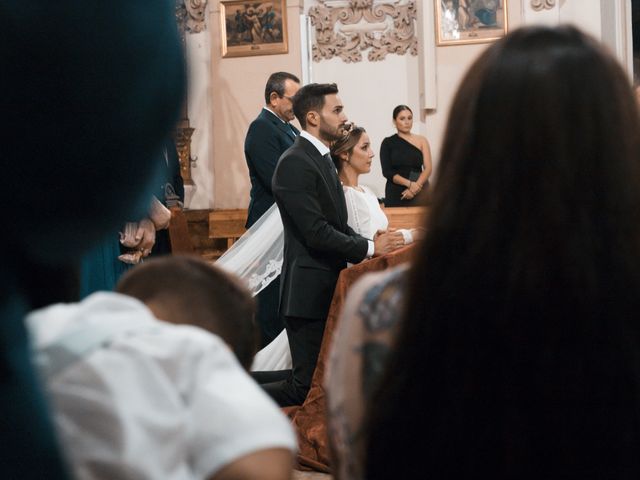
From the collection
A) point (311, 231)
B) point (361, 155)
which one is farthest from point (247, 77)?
point (311, 231)

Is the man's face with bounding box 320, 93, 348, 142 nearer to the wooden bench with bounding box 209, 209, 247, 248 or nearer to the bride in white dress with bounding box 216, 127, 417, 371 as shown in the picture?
the bride in white dress with bounding box 216, 127, 417, 371

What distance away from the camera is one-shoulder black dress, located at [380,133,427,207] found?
11641 millimetres

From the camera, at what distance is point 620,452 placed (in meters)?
1.19

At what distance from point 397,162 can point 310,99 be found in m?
6.32

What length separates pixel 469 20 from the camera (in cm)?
1308

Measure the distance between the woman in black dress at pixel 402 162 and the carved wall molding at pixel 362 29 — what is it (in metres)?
2.44

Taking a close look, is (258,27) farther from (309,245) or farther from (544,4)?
(309,245)

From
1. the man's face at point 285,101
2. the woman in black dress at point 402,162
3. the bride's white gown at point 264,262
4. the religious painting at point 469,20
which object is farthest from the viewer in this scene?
the religious painting at point 469,20

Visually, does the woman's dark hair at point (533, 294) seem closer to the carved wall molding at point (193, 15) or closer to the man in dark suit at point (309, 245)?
the man in dark suit at point (309, 245)

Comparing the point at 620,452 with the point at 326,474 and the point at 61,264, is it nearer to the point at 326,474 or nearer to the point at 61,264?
the point at 61,264

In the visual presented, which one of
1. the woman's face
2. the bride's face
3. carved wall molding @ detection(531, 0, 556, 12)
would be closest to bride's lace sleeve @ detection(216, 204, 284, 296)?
the bride's face

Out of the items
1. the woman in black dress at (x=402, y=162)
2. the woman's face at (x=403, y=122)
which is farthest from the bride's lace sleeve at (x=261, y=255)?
the woman's face at (x=403, y=122)

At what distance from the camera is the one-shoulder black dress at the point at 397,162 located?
11641 millimetres

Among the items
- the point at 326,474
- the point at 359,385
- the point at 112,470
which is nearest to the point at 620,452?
the point at 359,385
